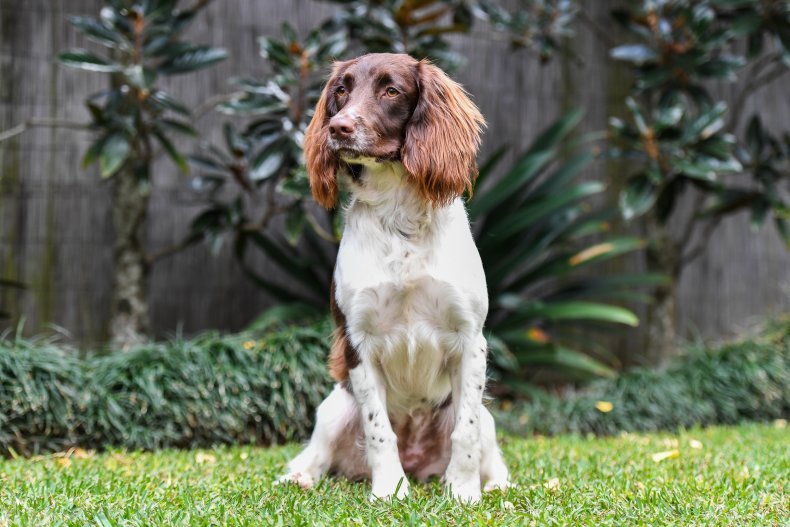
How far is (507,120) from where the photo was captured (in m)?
5.93

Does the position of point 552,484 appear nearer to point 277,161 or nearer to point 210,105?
point 277,161

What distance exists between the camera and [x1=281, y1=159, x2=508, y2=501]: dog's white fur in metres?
2.62

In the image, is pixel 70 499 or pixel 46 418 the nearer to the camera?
pixel 70 499

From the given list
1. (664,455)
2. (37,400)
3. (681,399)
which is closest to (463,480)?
(664,455)

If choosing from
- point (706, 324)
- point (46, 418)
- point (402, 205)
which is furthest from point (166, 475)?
point (706, 324)

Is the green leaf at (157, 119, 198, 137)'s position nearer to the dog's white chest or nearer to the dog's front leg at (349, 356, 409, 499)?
the dog's white chest

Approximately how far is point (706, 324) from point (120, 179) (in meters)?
4.31

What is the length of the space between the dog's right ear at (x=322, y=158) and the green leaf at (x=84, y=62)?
178 cm

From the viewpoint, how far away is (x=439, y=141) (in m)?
2.57

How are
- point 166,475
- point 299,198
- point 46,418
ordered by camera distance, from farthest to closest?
1. point 299,198
2. point 46,418
3. point 166,475

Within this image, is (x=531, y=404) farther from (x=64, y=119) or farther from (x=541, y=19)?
(x=64, y=119)

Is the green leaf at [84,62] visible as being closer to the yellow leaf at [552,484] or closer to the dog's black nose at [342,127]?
the dog's black nose at [342,127]

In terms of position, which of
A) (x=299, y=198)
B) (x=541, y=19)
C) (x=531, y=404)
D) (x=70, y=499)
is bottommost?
(x=531, y=404)

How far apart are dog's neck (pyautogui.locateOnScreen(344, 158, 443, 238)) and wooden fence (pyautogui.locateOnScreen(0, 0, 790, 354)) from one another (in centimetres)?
278
